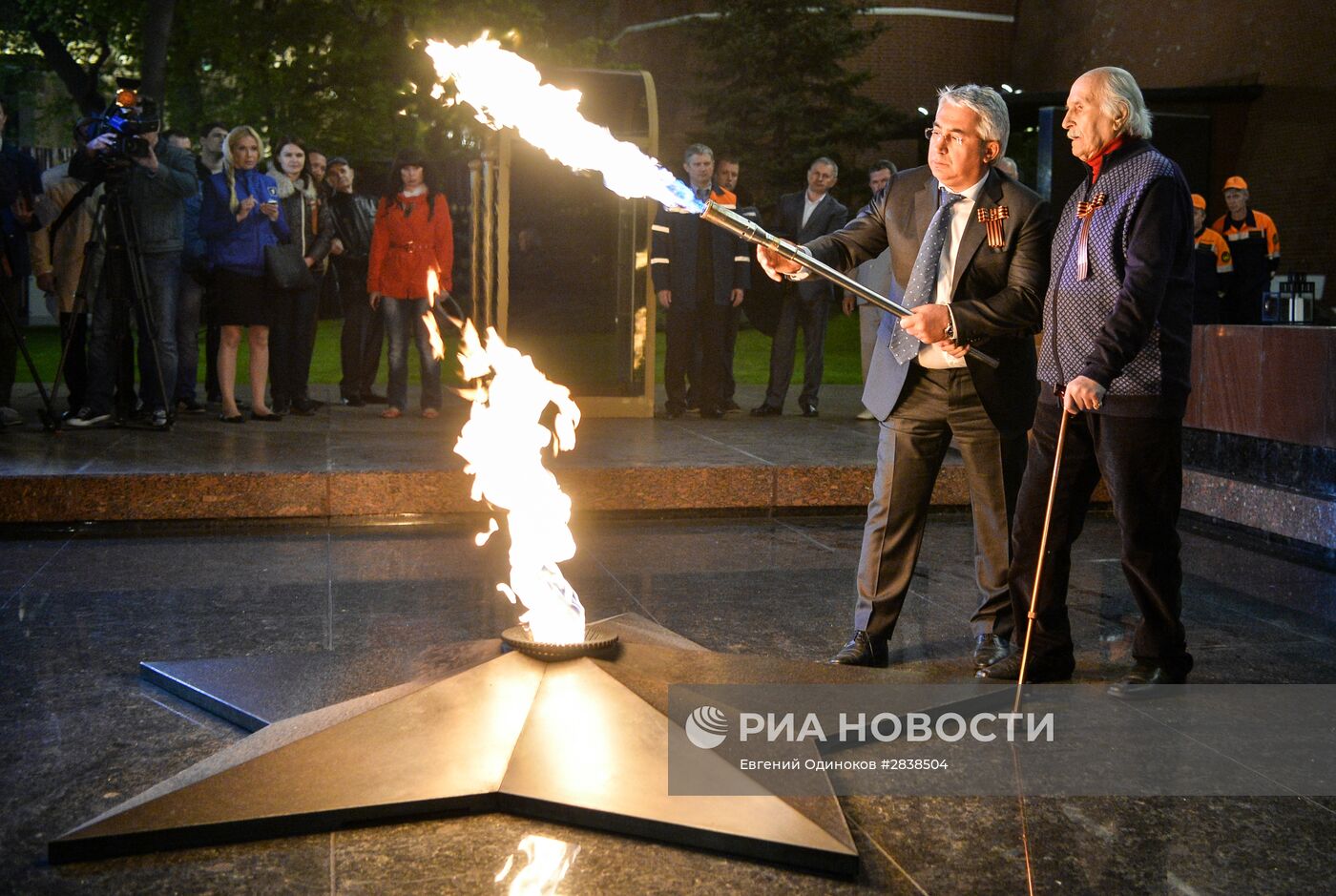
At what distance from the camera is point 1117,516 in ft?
15.1

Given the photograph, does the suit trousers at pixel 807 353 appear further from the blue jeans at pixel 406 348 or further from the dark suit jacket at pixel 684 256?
the blue jeans at pixel 406 348

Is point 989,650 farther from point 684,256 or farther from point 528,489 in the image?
point 684,256

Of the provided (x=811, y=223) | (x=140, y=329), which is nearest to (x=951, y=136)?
(x=140, y=329)

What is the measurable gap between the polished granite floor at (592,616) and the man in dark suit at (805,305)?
325cm

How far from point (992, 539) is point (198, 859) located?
3.01 meters

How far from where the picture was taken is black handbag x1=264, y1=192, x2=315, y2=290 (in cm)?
1012

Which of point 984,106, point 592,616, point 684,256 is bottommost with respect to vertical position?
point 592,616

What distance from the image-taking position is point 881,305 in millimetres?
4508

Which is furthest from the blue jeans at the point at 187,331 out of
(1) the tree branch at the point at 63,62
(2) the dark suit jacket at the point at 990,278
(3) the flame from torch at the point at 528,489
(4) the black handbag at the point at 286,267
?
(1) the tree branch at the point at 63,62

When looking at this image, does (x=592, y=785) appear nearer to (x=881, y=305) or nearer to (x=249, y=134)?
(x=881, y=305)

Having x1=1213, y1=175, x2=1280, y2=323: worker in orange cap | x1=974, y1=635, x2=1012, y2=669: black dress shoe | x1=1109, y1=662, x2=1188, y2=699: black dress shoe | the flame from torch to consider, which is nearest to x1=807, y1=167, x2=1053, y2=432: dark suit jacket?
x1=974, y1=635, x2=1012, y2=669: black dress shoe

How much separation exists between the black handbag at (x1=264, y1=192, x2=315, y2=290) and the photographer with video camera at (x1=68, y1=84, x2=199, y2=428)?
0.72 m

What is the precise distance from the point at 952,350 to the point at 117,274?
6.45 m

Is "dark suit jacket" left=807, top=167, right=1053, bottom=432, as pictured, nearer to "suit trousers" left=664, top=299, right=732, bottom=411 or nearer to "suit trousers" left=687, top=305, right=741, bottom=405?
"suit trousers" left=664, top=299, right=732, bottom=411
